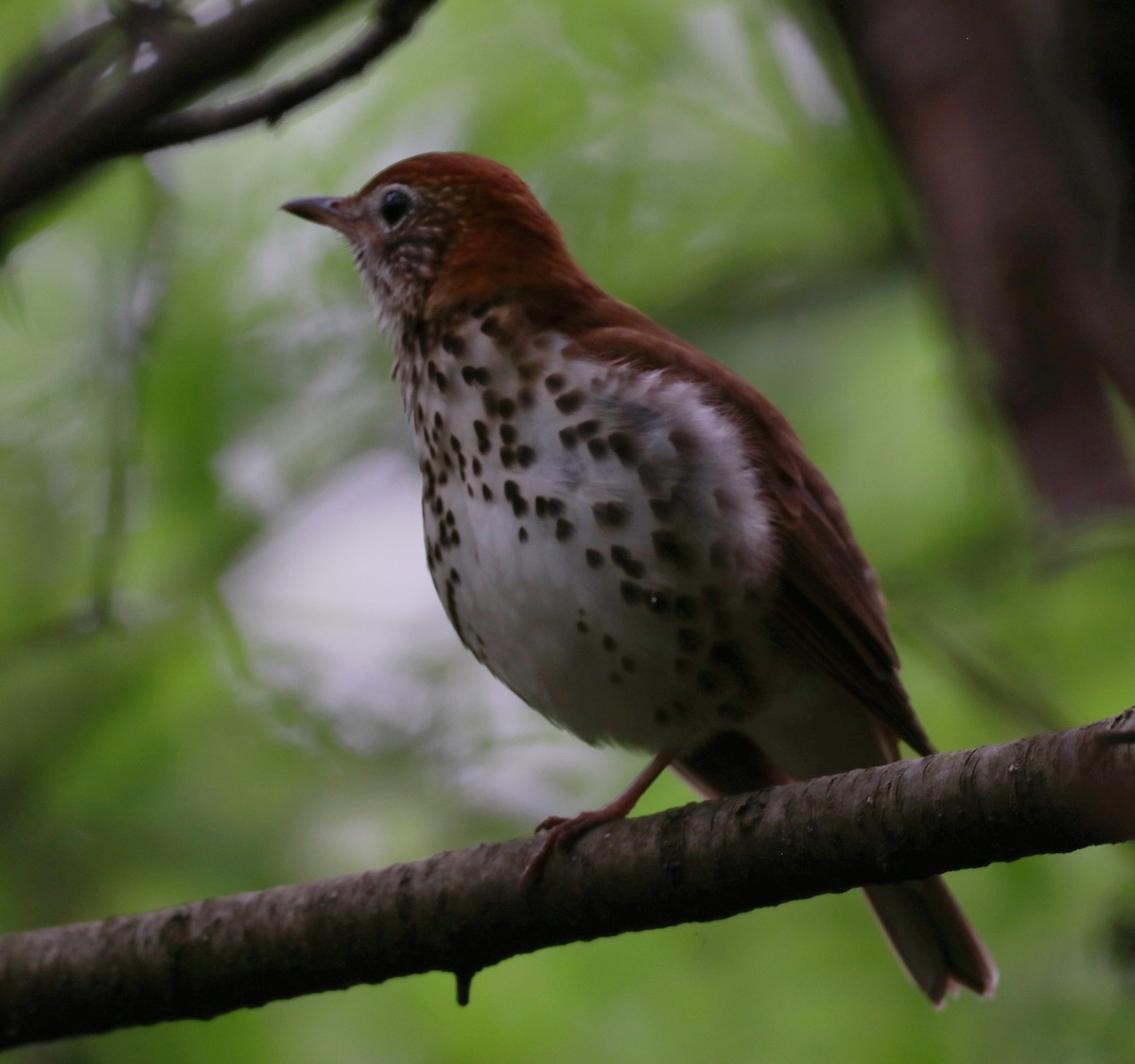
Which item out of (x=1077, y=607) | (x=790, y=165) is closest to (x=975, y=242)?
(x=1077, y=607)

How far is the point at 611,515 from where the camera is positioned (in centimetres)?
355

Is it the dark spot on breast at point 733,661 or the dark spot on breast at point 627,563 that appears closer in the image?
the dark spot on breast at point 627,563

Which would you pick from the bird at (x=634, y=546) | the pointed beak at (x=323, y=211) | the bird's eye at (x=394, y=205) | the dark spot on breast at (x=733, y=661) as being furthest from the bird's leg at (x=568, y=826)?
the pointed beak at (x=323, y=211)

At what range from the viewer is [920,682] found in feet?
18.4

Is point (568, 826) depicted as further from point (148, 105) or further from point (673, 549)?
point (148, 105)

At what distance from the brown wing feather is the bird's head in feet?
1.25

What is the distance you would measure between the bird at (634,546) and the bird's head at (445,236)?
1 centimetres

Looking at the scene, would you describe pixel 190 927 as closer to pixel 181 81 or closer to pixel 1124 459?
pixel 181 81

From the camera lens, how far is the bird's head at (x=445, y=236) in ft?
13.7

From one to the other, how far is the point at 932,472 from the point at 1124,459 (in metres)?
3.94

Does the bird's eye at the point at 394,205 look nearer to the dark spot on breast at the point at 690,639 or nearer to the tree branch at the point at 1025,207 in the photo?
the dark spot on breast at the point at 690,639

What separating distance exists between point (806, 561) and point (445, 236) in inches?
58.1

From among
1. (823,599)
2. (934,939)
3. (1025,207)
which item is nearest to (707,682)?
(823,599)

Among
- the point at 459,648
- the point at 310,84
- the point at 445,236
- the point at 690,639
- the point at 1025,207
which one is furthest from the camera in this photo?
the point at 459,648
